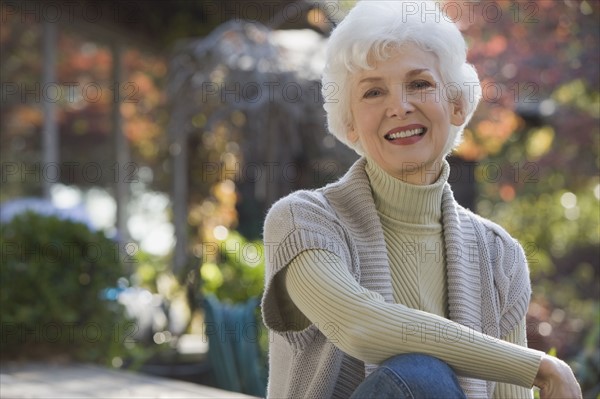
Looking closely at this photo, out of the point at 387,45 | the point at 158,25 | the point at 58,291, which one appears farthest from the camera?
the point at 158,25

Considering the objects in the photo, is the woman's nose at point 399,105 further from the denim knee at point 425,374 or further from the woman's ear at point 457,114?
the denim knee at point 425,374

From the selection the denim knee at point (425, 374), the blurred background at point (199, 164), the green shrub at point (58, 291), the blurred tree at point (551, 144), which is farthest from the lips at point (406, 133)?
the green shrub at point (58, 291)

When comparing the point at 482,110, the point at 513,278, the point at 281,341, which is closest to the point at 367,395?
the point at 281,341

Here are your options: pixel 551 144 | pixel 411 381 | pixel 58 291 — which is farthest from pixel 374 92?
pixel 551 144

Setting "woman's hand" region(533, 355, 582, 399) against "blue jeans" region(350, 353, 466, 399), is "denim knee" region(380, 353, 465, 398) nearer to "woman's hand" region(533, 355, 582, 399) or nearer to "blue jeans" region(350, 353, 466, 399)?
"blue jeans" region(350, 353, 466, 399)

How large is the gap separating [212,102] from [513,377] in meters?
4.50

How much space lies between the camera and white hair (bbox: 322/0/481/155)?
1.92 metres

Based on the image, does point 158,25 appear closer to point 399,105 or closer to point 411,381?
point 399,105

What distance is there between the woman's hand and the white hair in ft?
1.84

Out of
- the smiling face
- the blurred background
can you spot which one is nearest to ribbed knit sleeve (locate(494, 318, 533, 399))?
the smiling face

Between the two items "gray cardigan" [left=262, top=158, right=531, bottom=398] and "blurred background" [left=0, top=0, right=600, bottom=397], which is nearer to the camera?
"gray cardigan" [left=262, top=158, right=531, bottom=398]

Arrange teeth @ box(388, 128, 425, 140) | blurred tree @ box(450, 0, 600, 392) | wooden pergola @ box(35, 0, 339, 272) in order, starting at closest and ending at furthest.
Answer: teeth @ box(388, 128, 425, 140) → blurred tree @ box(450, 0, 600, 392) → wooden pergola @ box(35, 0, 339, 272)

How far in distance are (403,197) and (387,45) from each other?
32 centimetres

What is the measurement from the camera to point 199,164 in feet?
26.4
